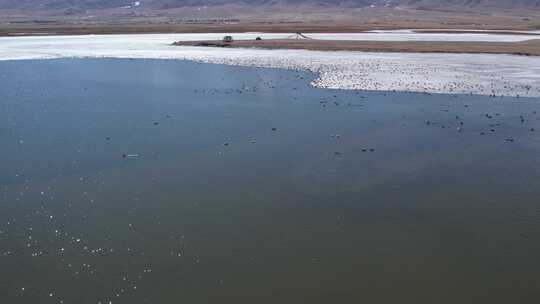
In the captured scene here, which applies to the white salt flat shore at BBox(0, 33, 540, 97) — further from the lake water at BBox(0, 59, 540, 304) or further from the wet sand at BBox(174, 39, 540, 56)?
the lake water at BBox(0, 59, 540, 304)

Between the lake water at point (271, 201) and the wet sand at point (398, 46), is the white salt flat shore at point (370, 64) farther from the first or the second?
the lake water at point (271, 201)

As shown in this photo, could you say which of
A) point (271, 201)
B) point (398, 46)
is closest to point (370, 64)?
point (398, 46)

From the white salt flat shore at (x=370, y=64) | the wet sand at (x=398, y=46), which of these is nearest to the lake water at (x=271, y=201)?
the white salt flat shore at (x=370, y=64)

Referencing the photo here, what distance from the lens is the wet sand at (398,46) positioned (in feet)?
149

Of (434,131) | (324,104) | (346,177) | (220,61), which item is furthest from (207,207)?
(220,61)

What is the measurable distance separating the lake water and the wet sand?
21.5 meters

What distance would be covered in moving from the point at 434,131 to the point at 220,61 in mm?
23652

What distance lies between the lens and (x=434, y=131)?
20.5 metres

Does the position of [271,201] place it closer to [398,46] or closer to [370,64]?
[370,64]

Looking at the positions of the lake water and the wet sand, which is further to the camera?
the wet sand

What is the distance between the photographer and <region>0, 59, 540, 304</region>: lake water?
1003 cm

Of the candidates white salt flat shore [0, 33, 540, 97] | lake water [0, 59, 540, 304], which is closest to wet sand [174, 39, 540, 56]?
white salt flat shore [0, 33, 540, 97]

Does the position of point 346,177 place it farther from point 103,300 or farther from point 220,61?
point 220,61

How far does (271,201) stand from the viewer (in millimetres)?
13734
